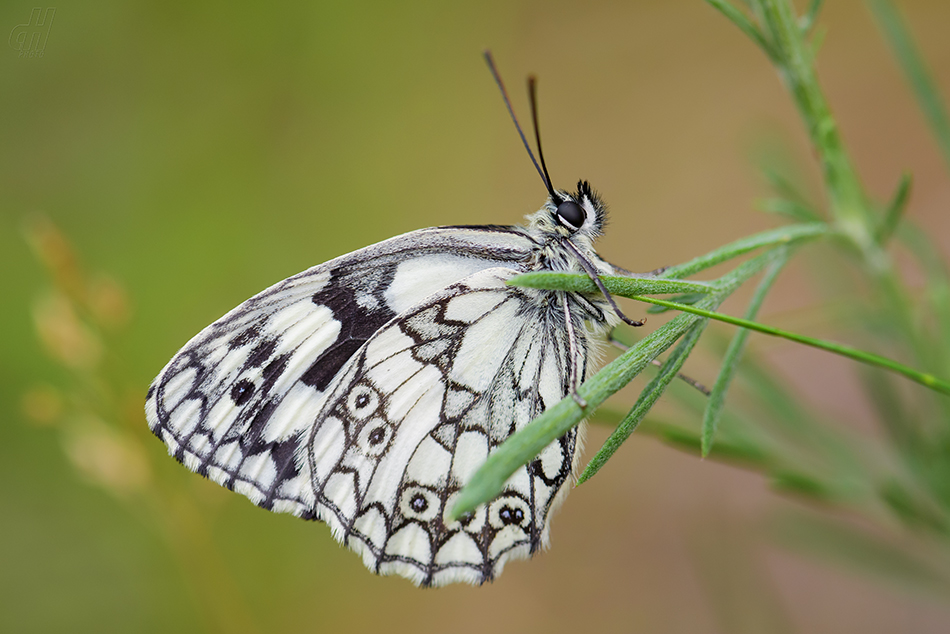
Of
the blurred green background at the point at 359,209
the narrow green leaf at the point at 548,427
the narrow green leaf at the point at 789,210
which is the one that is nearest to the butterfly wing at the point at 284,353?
the blurred green background at the point at 359,209

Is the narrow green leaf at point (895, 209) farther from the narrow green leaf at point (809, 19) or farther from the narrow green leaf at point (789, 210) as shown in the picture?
the narrow green leaf at point (809, 19)

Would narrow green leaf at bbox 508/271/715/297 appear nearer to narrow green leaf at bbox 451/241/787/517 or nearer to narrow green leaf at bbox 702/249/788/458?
narrow green leaf at bbox 451/241/787/517

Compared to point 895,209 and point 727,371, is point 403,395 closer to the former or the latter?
point 727,371

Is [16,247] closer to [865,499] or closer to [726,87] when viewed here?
[865,499]

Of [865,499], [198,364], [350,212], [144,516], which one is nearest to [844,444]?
[865,499]

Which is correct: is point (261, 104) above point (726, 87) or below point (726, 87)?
above

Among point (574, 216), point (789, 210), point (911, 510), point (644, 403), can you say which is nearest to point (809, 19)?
point (789, 210)

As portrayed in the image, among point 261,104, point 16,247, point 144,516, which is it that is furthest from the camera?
point 261,104

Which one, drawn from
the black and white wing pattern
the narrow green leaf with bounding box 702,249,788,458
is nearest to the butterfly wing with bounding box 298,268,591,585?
the black and white wing pattern

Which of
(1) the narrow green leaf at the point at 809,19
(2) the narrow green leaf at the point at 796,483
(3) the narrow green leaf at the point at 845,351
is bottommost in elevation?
(2) the narrow green leaf at the point at 796,483
